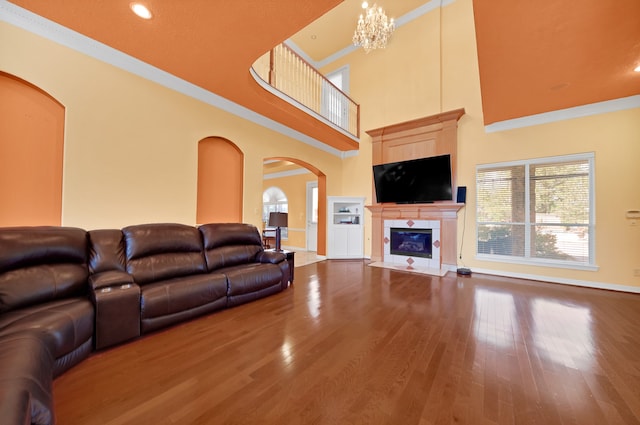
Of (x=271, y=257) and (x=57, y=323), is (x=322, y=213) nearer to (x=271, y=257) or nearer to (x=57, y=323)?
(x=271, y=257)

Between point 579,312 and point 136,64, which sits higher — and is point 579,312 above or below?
below

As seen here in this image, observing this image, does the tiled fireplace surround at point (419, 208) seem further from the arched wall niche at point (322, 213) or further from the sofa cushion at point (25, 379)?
the sofa cushion at point (25, 379)

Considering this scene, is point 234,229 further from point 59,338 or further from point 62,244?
point 59,338

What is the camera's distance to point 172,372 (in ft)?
5.73

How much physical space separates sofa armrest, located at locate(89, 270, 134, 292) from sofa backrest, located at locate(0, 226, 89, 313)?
18 centimetres

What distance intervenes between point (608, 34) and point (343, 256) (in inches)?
216

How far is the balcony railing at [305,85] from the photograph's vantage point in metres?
4.01

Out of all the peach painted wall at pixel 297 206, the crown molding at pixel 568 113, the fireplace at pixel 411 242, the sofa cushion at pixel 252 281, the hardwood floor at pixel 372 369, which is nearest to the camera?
the hardwood floor at pixel 372 369

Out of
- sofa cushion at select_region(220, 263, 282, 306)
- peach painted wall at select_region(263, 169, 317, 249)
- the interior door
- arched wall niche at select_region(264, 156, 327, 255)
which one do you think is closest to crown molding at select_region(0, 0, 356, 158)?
arched wall niche at select_region(264, 156, 327, 255)

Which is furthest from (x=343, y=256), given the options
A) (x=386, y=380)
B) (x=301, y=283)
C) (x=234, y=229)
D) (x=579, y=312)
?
(x=386, y=380)

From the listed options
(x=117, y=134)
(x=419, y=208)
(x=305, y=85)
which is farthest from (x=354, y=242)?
(x=117, y=134)

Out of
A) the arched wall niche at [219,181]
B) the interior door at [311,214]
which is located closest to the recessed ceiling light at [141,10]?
the arched wall niche at [219,181]

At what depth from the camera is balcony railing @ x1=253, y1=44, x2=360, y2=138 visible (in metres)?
4.01

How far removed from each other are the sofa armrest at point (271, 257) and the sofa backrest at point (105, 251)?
165 cm
